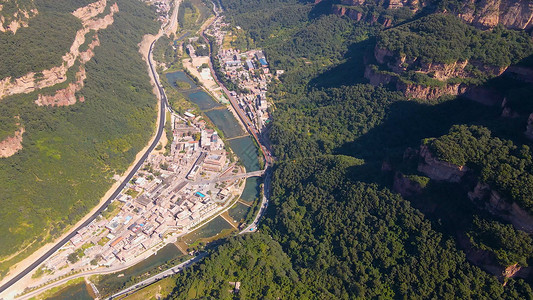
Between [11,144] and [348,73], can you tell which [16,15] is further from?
[348,73]

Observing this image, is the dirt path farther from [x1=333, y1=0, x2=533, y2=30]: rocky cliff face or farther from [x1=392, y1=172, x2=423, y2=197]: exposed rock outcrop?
[x1=333, y1=0, x2=533, y2=30]: rocky cliff face

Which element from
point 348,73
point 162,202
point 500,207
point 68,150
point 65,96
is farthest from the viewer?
point 348,73

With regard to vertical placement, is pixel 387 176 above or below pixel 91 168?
below

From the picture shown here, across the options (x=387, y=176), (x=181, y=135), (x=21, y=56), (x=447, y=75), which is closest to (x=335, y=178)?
(x=387, y=176)

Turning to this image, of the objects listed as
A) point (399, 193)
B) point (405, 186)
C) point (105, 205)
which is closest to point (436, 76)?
point (405, 186)

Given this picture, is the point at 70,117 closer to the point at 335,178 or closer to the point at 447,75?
the point at 335,178

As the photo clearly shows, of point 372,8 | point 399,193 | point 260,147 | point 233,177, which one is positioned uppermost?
point 372,8

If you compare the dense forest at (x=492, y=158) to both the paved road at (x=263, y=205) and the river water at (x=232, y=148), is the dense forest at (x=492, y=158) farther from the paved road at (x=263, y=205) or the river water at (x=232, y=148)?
the river water at (x=232, y=148)
